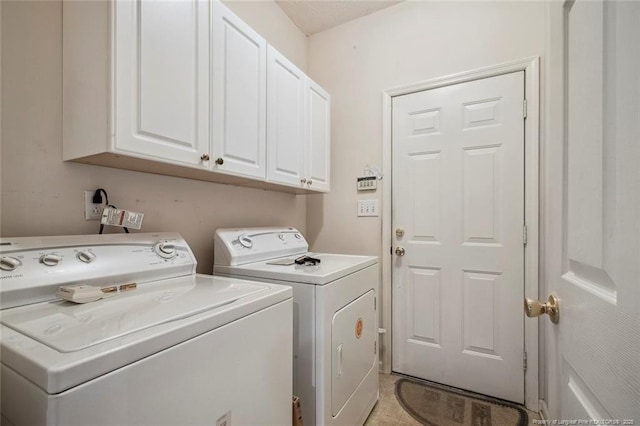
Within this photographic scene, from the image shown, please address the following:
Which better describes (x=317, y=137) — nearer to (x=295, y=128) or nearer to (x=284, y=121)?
(x=295, y=128)

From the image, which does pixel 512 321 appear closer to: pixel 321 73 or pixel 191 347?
pixel 191 347

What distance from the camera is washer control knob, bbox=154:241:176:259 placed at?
1.20m

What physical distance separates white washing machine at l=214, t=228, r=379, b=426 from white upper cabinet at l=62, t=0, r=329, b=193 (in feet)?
1.36

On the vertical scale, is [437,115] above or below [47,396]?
above

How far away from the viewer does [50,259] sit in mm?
910

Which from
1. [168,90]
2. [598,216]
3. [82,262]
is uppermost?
[168,90]

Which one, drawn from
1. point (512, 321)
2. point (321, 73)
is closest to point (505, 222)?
point (512, 321)

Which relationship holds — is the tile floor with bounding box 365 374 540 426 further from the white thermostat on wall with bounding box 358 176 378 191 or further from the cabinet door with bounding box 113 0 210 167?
the cabinet door with bounding box 113 0 210 167

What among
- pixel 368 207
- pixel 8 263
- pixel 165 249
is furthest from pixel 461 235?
pixel 8 263

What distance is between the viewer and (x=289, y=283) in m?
1.30

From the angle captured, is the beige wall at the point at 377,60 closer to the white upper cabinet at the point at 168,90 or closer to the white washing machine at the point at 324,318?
the white washing machine at the point at 324,318

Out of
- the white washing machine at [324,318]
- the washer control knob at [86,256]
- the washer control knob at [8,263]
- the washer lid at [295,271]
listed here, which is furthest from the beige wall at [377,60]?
the washer control knob at [8,263]

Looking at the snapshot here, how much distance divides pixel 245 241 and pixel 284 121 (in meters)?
0.76

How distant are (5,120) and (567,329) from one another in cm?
177
